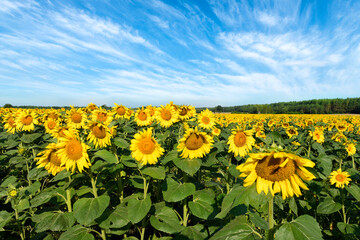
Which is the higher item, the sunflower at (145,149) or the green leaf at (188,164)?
the sunflower at (145,149)

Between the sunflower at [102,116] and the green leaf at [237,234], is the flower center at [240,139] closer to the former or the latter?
the green leaf at [237,234]

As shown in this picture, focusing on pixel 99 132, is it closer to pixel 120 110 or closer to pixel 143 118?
pixel 143 118

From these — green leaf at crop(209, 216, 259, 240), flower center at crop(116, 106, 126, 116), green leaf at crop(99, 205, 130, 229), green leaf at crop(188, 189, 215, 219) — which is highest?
flower center at crop(116, 106, 126, 116)

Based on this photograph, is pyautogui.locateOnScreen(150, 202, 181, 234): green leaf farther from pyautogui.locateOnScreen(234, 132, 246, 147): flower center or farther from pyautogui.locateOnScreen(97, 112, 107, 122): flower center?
pyautogui.locateOnScreen(97, 112, 107, 122): flower center

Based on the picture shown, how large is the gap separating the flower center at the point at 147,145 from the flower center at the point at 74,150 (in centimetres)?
82

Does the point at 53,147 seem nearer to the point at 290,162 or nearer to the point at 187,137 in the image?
the point at 187,137

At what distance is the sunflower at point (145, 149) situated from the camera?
8.98 feet

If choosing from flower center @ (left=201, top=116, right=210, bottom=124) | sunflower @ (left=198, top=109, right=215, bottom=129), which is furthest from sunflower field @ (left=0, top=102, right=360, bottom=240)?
flower center @ (left=201, top=116, right=210, bottom=124)

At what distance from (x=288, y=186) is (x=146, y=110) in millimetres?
4275

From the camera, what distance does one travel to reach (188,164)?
2539 mm

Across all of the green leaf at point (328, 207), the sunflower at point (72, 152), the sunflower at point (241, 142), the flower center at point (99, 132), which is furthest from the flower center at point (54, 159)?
the green leaf at point (328, 207)

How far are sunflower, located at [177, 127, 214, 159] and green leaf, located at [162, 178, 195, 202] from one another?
0.43m

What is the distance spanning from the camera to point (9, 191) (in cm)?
267

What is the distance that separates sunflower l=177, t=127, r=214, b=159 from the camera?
277cm
